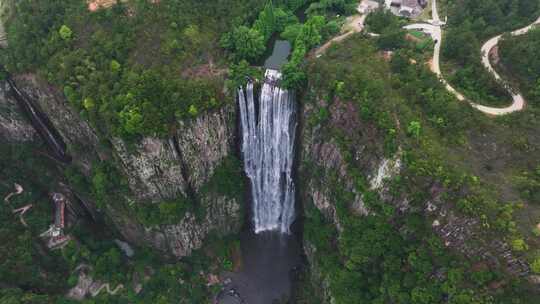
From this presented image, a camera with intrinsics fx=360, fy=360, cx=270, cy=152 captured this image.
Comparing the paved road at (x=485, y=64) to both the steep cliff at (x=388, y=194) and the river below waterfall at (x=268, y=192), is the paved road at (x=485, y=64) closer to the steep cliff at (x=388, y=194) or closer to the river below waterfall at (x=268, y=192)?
the steep cliff at (x=388, y=194)

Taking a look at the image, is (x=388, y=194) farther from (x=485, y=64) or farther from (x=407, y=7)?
(x=407, y=7)

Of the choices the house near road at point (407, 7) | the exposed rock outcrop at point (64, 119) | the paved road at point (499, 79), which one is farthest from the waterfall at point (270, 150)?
the paved road at point (499, 79)

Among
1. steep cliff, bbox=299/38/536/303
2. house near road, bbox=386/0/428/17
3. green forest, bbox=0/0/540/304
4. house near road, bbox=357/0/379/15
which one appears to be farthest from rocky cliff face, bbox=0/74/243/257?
house near road, bbox=386/0/428/17

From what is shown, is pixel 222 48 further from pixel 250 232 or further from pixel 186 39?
pixel 250 232

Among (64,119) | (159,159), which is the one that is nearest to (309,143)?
(159,159)

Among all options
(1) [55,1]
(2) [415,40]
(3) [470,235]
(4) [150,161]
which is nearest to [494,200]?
(3) [470,235]

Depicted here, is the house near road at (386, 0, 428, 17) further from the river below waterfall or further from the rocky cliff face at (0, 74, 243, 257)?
the rocky cliff face at (0, 74, 243, 257)

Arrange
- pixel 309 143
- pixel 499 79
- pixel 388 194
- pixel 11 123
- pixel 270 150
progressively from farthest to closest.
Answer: pixel 11 123 < pixel 270 150 < pixel 309 143 < pixel 499 79 < pixel 388 194
